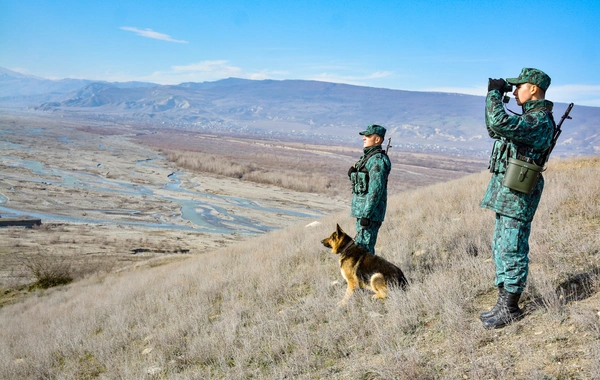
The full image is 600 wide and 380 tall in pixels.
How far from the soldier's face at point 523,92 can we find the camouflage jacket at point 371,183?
1.96m

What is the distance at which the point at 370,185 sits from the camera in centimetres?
521

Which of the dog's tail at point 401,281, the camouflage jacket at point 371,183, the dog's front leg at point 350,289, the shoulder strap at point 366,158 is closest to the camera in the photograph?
the dog's tail at point 401,281

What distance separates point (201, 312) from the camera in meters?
6.41

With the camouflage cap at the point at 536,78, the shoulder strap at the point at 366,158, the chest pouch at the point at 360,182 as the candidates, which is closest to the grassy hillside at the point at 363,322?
the chest pouch at the point at 360,182

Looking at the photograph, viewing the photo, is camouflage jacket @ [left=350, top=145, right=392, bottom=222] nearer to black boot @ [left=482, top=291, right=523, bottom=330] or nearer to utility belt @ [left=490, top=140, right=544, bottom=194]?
utility belt @ [left=490, top=140, right=544, bottom=194]

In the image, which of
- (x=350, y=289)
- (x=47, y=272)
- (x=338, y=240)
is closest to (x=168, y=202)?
(x=47, y=272)

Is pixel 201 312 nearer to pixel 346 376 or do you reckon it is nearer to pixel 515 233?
pixel 346 376

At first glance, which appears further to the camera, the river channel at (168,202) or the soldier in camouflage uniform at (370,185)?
the river channel at (168,202)

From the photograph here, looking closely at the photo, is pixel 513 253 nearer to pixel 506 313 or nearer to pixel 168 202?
pixel 506 313


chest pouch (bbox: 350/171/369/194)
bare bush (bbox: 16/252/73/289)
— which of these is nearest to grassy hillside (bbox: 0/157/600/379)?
chest pouch (bbox: 350/171/369/194)

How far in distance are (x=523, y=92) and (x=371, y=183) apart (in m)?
2.21

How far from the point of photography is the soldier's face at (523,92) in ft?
10.9

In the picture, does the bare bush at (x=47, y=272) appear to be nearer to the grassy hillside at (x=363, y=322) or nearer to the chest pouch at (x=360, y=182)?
the grassy hillside at (x=363, y=322)

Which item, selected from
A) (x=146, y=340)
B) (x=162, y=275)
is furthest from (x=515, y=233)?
(x=162, y=275)
